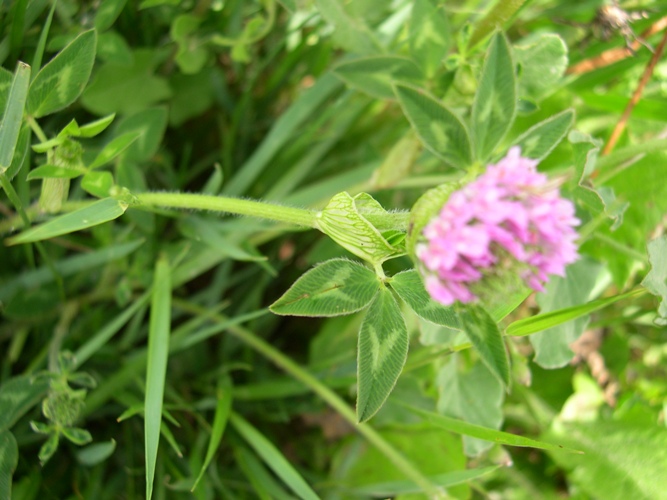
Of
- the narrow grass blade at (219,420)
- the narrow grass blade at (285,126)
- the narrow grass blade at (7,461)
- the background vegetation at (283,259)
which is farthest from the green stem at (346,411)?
the narrow grass blade at (7,461)

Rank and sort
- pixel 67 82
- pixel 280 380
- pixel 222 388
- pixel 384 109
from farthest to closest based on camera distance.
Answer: pixel 384 109 < pixel 280 380 < pixel 222 388 < pixel 67 82

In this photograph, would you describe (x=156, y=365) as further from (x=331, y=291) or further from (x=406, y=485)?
(x=406, y=485)

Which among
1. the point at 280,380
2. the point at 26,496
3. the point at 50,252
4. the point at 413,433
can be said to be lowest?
the point at 413,433

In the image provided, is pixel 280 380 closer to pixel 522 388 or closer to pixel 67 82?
pixel 522 388

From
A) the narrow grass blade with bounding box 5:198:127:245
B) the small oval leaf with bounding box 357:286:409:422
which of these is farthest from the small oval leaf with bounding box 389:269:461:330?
the narrow grass blade with bounding box 5:198:127:245

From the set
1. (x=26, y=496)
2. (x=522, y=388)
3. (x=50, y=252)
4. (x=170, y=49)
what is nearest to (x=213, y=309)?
(x=50, y=252)

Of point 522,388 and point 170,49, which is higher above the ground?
point 170,49

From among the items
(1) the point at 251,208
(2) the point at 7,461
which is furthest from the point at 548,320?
(2) the point at 7,461
